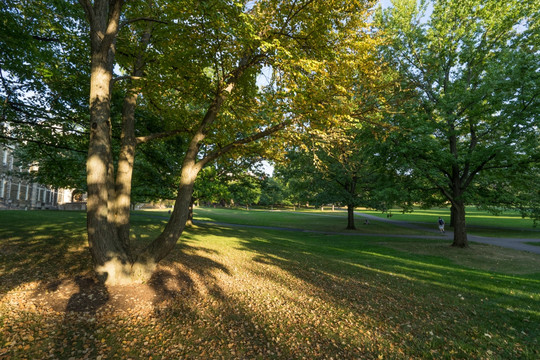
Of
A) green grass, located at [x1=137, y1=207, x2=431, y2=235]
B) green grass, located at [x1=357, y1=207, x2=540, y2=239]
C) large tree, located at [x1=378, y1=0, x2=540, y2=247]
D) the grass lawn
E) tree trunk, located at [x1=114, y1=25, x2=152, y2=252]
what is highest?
large tree, located at [x1=378, y1=0, x2=540, y2=247]

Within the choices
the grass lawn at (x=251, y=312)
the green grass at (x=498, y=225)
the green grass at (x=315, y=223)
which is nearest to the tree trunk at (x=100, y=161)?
the grass lawn at (x=251, y=312)

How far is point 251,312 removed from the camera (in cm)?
523

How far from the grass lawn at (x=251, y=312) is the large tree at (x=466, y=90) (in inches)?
258

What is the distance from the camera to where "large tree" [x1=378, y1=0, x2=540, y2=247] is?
1184 centimetres

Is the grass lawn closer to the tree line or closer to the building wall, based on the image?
the tree line

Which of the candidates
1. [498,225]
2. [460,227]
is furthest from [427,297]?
[498,225]

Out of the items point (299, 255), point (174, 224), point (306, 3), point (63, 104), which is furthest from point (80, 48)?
point (299, 255)

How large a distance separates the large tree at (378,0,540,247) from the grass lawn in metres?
6.54

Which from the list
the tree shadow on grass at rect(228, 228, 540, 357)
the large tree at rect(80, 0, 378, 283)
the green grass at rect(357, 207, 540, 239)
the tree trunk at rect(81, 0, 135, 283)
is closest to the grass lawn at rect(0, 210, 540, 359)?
the tree shadow on grass at rect(228, 228, 540, 357)

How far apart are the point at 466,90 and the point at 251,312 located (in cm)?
1497

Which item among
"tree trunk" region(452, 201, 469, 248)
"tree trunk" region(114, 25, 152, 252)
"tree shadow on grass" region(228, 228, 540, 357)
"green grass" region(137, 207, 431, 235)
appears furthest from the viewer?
"green grass" region(137, 207, 431, 235)

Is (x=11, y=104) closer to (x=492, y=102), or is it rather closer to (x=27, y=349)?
(x=27, y=349)

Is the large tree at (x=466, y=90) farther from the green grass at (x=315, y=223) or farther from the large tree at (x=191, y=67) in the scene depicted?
the green grass at (x=315, y=223)

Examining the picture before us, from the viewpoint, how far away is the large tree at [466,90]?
11.8 meters
